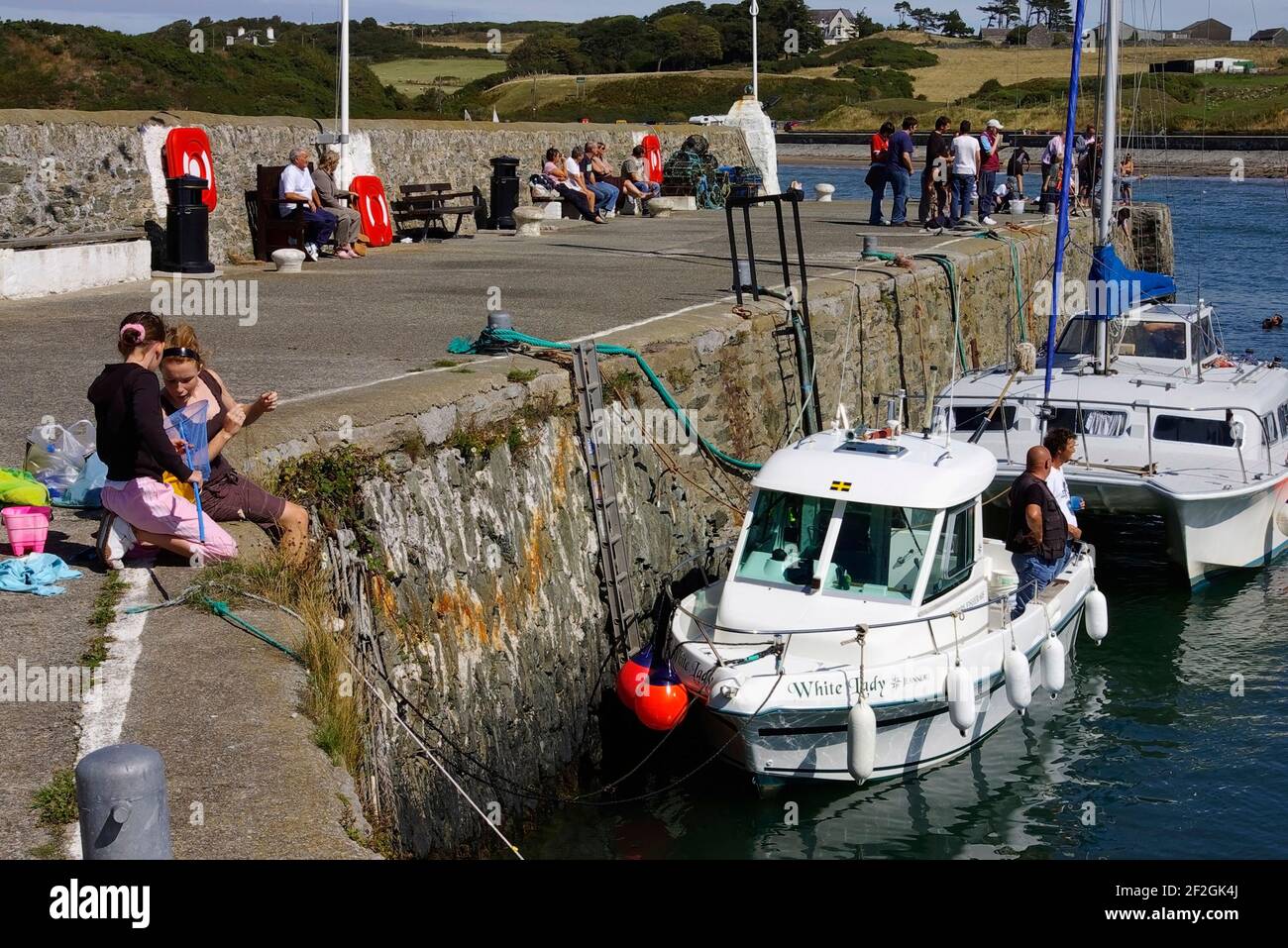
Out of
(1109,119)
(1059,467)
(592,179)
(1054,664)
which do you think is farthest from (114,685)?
(592,179)

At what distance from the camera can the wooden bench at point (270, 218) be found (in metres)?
17.7

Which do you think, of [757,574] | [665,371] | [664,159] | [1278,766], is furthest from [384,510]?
[664,159]

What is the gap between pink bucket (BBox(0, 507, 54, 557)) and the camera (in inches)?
302

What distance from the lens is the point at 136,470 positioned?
7.62 meters

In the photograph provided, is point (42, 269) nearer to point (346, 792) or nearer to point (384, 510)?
point (384, 510)

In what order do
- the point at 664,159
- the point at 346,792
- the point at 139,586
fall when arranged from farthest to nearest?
the point at 664,159
the point at 139,586
the point at 346,792

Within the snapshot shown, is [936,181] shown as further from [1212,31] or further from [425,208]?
[1212,31]

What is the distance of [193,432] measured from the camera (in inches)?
314

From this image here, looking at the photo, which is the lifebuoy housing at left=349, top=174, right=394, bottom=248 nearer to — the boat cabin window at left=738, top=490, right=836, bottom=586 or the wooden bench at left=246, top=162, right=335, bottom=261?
the wooden bench at left=246, top=162, right=335, bottom=261

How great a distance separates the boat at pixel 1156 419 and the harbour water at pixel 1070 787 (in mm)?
1058

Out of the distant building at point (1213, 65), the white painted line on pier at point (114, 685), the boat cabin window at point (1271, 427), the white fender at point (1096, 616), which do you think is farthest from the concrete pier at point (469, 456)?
the distant building at point (1213, 65)

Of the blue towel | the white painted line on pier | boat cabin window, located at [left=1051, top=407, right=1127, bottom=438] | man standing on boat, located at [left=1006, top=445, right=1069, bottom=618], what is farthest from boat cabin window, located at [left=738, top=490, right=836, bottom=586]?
boat cabin window, located at [left=1051, top=407, right=1127, bottom=438]
